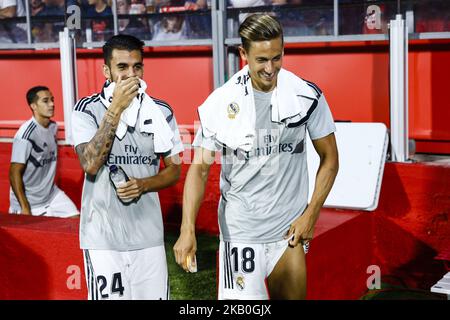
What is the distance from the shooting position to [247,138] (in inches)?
152

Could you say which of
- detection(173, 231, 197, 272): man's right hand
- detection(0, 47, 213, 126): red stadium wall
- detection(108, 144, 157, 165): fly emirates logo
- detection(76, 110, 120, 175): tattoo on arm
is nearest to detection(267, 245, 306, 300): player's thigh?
detection(173, 231, 197, 272): man's right hand

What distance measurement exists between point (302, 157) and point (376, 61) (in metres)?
4.39

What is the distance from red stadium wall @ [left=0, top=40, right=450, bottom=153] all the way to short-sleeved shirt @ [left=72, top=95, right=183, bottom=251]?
423 centimetres

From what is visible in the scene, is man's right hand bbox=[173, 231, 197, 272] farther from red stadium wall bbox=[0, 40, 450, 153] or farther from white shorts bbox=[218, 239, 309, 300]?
red stadium wall bbox=[0, 40, 450, 153]

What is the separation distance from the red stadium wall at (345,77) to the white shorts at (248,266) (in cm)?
423

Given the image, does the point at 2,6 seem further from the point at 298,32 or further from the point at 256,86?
the point at 256,86

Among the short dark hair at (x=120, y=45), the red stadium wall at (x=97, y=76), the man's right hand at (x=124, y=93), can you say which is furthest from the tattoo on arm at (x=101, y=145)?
the red stadium wall at (x=97, y=76)

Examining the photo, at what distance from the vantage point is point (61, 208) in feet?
27.1

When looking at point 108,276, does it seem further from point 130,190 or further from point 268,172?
point 268,172

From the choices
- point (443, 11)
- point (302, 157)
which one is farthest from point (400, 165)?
point (302, 157)

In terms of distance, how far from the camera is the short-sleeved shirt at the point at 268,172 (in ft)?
12.9

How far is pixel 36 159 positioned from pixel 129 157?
4.00m

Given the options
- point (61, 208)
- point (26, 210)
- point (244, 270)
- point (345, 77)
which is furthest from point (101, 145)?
point (345, 77)
